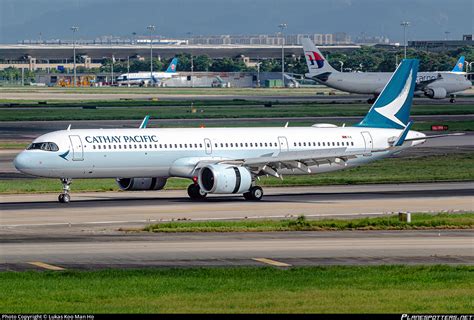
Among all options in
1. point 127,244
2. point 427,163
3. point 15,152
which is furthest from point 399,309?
point 15,152

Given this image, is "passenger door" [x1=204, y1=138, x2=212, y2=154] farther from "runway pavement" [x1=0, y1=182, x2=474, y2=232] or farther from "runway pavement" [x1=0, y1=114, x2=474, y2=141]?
"runway pavement" [x1=0, y1=114, x2=474, y2=141]

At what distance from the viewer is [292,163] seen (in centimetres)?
6147

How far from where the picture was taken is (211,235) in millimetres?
45281

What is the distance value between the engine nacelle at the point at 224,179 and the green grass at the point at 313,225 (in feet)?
32.3

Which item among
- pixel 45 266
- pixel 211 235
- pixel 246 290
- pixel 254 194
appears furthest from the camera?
pixel 254 194

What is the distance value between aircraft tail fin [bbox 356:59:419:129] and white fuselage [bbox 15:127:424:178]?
5.24 feet

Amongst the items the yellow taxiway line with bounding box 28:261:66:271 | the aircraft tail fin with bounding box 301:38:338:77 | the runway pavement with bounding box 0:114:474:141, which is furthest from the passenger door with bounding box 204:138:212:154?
the aircraft tail fin with bounding box 301:38:338:77

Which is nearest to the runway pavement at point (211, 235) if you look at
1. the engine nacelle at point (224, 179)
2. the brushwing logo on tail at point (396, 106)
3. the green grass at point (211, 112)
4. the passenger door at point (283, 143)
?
the engine nacelle at point (224, 179)

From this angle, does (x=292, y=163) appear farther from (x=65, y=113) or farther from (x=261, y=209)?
(x=65, y=113)

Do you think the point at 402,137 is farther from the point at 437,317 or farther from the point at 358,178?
the point at 437,317

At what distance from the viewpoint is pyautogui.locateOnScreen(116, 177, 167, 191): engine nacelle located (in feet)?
204

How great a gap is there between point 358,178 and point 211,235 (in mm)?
28968

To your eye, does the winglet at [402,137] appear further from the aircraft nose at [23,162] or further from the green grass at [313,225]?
the aircraft nose at [23,162]

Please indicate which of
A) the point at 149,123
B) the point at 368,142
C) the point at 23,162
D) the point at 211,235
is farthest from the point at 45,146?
the point at 149,123
